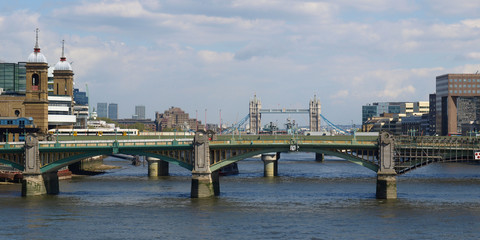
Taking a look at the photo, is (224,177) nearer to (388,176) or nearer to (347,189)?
(347,189)

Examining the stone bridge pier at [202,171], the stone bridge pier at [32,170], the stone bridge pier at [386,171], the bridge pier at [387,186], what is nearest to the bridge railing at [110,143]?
the stone bridge pier at [32,170]

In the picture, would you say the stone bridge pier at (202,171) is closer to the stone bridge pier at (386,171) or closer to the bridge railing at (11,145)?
the stone bridge pier at (386,171)

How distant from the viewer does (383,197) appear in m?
112

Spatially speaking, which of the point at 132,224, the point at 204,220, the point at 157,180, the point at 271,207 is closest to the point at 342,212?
the point at 271,207

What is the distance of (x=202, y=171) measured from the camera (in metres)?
115

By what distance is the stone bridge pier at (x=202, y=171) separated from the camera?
115 metres

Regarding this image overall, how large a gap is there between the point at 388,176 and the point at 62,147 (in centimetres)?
4806

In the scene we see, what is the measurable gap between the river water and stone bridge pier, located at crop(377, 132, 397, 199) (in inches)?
86.3

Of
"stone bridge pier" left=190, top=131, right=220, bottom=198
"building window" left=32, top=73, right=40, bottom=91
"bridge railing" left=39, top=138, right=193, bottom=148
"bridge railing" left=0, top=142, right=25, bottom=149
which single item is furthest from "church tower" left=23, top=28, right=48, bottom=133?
"stone bridge pier" left=190, top=131, right=220, bottom=198

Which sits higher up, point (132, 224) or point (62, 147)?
point (62, 147)

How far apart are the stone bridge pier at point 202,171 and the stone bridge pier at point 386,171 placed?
24.1 meters

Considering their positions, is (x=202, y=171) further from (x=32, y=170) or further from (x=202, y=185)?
(x=32, y=170)

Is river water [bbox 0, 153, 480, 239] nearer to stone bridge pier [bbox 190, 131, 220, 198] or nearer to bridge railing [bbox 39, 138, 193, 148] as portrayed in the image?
stone bridge pier [bbox 190, 131, 220, 198]

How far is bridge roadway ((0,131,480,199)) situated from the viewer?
114312 millimetres
